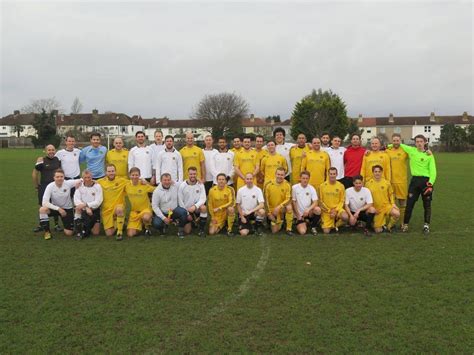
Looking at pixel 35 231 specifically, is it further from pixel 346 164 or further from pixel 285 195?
pixel 346 164

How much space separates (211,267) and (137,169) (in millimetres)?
2846

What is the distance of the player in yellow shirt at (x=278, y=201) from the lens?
24.8 ft

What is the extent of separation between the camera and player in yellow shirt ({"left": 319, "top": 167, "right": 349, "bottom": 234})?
24.8ft

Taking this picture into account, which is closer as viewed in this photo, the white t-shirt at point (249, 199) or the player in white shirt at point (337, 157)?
the white t-shirt at point (249, 199)

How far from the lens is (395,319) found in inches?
158

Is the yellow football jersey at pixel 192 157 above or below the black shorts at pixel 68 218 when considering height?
above

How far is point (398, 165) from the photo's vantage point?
8.00 meters

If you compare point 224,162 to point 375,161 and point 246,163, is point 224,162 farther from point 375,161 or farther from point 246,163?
point 375,161

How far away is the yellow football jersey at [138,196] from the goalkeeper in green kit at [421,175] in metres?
4.95

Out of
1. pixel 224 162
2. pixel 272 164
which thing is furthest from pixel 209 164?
pixel 272 164

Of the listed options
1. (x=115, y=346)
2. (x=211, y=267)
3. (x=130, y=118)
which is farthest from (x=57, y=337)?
(x=130, y=118)

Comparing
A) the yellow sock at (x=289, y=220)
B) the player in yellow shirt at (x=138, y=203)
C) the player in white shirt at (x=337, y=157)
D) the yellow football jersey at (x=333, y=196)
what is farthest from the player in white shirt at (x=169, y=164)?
the player in white shirt at (x=337, y=157)

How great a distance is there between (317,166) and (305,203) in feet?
2.87

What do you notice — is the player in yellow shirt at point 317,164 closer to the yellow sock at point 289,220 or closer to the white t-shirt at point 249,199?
the yellow sock at point 289,220
